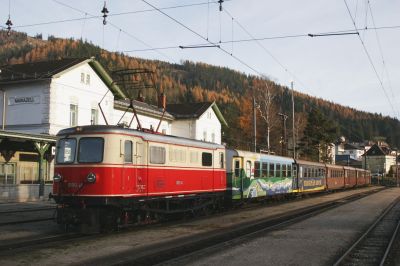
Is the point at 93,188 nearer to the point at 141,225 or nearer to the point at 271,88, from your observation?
the point at 141,225

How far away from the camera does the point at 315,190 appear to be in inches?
1496

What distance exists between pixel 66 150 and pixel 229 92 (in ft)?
414

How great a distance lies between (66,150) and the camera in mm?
14469

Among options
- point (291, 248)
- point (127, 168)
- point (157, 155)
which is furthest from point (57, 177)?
point (291, 248)

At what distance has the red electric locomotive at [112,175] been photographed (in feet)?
45.0

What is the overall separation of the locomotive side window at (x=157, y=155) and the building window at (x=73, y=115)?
70.1 feet

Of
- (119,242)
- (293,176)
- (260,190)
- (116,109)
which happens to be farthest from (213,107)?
(119,242)

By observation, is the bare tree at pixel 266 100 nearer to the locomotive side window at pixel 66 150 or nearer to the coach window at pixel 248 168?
the coach window at pixel 248 168

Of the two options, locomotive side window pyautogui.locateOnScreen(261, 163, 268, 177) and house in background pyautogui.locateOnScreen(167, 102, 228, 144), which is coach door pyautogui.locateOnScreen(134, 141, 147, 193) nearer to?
locomotive side window pyautogui.locateOnScreen(261, 163, 268, 177)

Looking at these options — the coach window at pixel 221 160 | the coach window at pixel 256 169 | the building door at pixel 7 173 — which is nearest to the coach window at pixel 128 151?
the coach window at pixel 221 160

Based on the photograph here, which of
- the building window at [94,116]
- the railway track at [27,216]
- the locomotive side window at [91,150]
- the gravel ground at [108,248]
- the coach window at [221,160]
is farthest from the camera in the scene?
the building window at [94,116]

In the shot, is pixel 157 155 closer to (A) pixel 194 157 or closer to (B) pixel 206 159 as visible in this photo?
(A) pixel 194 157

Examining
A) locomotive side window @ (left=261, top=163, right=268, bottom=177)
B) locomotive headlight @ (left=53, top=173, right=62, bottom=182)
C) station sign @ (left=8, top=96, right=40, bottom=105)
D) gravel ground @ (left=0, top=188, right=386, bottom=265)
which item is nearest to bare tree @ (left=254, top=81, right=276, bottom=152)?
station sign @ (left=8, top=96, right=40, bottom=105)

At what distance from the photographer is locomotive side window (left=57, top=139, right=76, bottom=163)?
46.9ft
